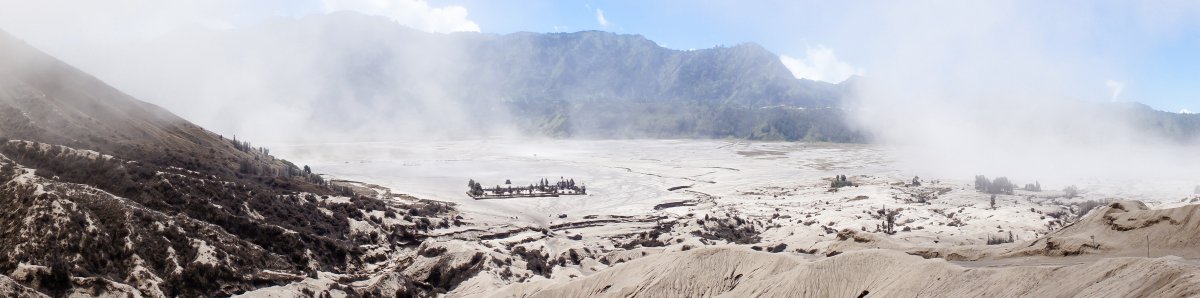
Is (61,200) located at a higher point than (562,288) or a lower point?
higher

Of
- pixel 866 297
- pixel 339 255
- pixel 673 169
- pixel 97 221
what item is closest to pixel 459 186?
pixel 673 169

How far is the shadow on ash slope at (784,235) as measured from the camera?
93.9 feet

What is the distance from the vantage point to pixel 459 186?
440 feet

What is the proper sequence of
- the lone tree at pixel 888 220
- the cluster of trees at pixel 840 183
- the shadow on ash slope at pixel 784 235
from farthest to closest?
1. the cluster of trees at pixel 840 183
2. the lone tree at pixel 888 220
3. the shadow on ash slope at pixel 784 235

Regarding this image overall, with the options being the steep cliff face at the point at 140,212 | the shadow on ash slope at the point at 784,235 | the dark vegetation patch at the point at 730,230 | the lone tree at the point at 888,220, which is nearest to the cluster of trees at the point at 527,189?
the shadow on ash slope at the point at 784,235

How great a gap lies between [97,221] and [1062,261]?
52.2m

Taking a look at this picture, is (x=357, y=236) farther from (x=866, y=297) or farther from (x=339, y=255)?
(x=866, y=297)

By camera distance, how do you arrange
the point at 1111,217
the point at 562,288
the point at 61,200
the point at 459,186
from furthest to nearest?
the point at 459,186, the point at 61,200, the point at 562,288, the point at 1111,217

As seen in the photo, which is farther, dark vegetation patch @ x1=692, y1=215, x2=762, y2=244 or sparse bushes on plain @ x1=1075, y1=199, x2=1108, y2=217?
sparse bushes on plain @ x1=1075, y1=199, x2=1108, y2=217

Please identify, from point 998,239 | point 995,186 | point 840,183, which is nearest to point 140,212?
point 998,239

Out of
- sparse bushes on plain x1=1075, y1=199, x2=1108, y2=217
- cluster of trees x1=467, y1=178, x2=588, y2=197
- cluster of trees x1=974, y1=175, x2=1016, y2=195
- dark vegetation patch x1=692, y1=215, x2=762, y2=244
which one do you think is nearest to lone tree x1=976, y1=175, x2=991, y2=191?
cluster of trees x1=974, y1=175, x2=1016, y2=195

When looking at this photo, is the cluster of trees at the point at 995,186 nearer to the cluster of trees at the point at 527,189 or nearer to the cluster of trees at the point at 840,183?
the cluster of trees at the point at 840,183

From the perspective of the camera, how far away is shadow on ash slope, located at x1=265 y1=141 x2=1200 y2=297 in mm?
28609

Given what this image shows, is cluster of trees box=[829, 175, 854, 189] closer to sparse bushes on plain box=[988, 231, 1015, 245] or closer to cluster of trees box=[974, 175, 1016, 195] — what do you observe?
cluster of trees box=[974, 175, 1016, 195]
